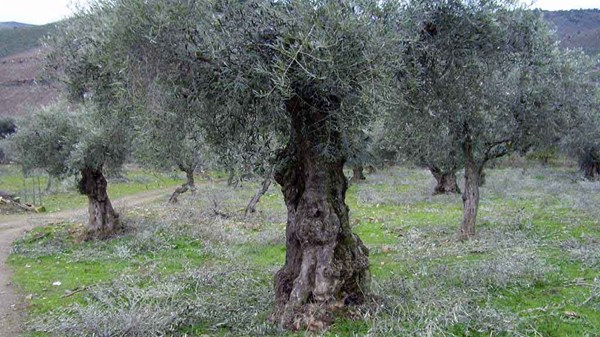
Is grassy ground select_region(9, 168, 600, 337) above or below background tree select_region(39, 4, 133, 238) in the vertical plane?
below

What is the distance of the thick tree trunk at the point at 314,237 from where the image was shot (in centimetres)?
827

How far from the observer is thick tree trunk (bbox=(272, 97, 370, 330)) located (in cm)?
827

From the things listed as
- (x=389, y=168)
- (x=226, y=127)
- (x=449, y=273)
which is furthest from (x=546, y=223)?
(x=389, y=168)

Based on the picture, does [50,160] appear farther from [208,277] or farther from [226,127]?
[226,127]

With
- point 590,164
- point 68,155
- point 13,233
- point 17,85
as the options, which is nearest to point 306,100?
point 68,155

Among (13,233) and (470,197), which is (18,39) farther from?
(470,197)

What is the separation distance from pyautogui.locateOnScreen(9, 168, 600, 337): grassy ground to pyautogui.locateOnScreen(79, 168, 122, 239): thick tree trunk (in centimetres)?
92

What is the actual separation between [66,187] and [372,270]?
32632mm

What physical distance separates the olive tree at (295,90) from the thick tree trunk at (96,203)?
486 inches

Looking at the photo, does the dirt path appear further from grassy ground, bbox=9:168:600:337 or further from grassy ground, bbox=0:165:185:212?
grassy ground, bbox=0:165:185:212

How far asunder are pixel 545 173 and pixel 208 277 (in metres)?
41.5

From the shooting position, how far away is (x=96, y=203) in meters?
19.3

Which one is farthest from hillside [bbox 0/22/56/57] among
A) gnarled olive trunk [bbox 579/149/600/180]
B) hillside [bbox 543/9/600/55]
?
hillside [bbox 543/9/600/55]

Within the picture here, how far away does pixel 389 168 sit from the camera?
55344 millimetres
